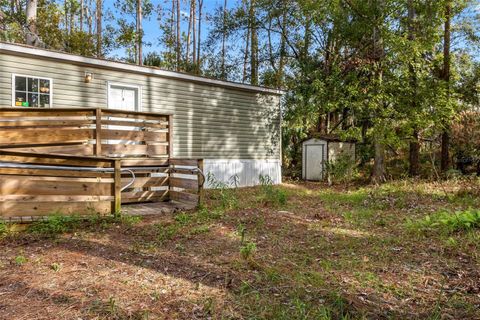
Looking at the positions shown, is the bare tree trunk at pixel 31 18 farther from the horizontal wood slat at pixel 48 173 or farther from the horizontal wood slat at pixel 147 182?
the horizontal wood slat at pixel 48 173

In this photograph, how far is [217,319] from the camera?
8.30 feet

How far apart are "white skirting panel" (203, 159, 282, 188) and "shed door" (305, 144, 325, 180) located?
4.15ft

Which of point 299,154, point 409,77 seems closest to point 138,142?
point 409,77

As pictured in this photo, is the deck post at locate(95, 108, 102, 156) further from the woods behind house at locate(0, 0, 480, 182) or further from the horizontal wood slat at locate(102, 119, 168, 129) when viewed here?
the woods behind house at locate(0, 0, 480, 182)

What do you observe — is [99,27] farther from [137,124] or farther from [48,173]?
[48,173]

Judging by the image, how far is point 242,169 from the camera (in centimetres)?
1162

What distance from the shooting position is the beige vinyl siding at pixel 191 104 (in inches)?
307

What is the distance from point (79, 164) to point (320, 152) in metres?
9.09

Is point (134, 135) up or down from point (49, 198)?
up

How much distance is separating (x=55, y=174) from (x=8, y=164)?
61 centimetres

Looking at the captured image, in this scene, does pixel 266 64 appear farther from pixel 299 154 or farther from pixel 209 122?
pixel 209 122

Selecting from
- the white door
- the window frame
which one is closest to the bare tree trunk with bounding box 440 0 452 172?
the window frame

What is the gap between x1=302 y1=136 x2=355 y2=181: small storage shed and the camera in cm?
1240

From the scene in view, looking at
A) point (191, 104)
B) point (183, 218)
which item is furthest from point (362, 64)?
point (183, 218)
